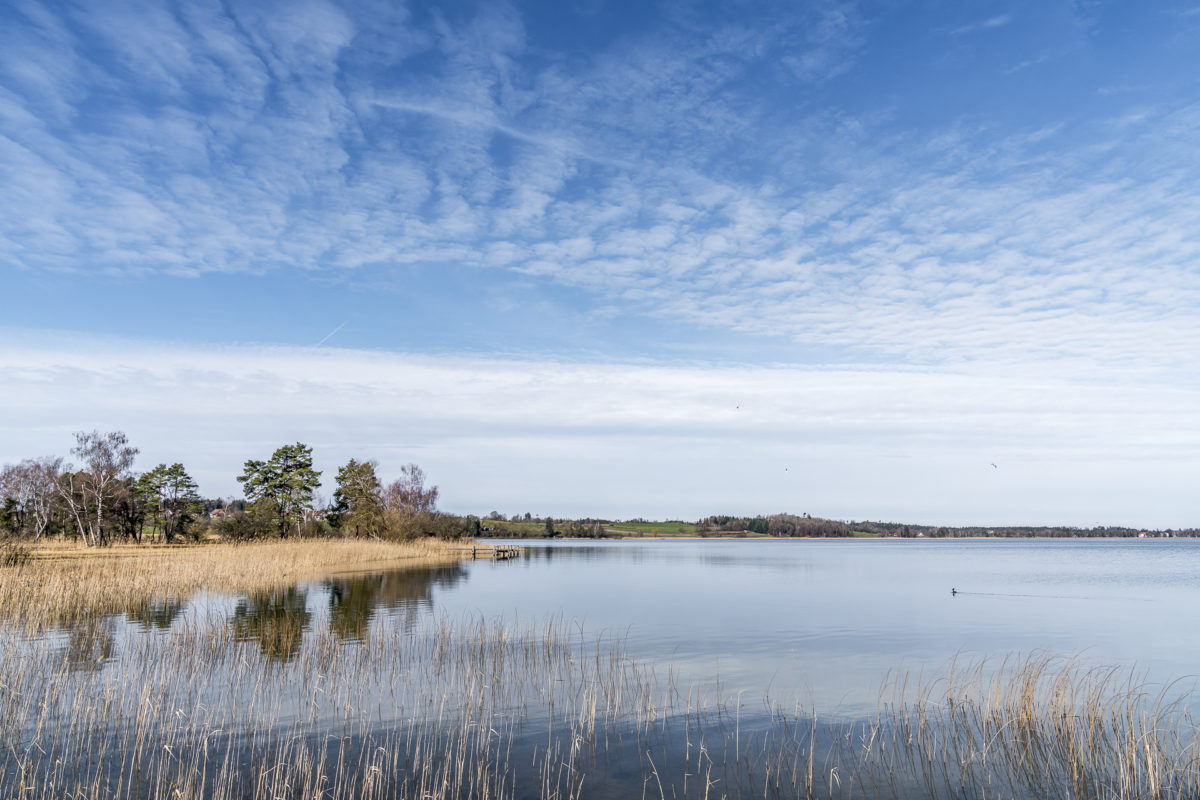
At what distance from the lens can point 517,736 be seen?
39.4 ft

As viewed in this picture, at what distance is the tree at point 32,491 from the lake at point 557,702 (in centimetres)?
5108

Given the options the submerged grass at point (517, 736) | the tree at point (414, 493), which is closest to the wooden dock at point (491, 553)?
the tree at point (414, 493)

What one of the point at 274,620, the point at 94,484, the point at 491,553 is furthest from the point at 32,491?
the point at 274,620

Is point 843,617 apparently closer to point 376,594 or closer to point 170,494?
point 376,594

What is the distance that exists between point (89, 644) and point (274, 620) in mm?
5823

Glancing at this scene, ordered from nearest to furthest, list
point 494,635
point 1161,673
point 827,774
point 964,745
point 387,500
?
point 827,774, point 964,745, point 1161,673, point 494,635, point 387,500

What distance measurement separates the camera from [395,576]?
144 ft

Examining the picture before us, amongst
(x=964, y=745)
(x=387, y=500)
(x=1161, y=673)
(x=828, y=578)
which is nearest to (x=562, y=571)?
(x=828, y=578)

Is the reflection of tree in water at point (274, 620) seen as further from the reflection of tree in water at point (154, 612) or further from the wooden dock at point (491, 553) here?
the wooden dock at point (491, 553)

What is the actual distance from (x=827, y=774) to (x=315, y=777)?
7.27m

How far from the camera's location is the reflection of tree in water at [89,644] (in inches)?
627

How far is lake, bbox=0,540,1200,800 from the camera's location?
995 centimetres

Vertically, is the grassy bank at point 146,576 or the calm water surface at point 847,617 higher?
the grassy bank at point 146,576

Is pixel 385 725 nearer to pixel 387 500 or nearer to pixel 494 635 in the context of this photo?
pixel 494 635
